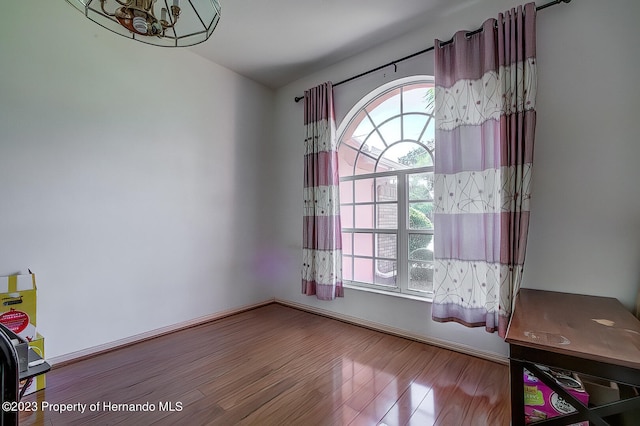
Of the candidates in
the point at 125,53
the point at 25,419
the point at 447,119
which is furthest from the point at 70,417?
the point at 447,119

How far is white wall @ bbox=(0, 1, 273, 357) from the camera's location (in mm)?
1933

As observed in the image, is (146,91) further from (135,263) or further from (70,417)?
(70,417)

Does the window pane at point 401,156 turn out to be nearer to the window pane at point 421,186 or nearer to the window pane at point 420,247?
the window pane at point 421,186

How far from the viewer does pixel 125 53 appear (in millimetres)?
2377

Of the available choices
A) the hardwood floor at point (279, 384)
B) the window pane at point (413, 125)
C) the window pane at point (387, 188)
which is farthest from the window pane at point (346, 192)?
→ the hardwood floor at point (279, 384)

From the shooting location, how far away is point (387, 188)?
9.06 ft

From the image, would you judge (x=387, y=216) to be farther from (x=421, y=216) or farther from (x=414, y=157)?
(x=414, y=157)

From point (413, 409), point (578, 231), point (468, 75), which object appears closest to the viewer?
point (413, 409)

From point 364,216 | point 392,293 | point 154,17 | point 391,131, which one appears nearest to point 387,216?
point 364,216

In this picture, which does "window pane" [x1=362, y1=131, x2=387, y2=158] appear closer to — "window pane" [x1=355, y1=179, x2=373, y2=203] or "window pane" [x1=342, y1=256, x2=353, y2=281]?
"window pane" [x1=355, y1=179, x2=373, y2=203]

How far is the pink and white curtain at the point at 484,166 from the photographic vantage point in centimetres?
181

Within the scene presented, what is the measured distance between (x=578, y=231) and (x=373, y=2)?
2182 mm

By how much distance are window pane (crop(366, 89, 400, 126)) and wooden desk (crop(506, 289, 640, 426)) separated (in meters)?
2.07

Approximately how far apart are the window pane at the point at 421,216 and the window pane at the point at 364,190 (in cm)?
46
